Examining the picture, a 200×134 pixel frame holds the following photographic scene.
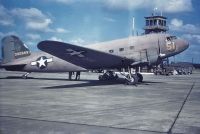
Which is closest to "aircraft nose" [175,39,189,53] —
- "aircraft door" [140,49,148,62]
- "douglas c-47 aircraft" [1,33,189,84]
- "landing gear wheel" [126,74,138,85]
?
"douglas c-47 aircraft" [1,33,189,84]

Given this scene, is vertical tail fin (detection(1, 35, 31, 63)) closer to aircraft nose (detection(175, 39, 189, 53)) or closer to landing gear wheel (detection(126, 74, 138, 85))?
landing gear wheel (detection(126, 74, 138, 85))

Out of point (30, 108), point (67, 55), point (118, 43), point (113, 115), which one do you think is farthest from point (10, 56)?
point (113, 115)

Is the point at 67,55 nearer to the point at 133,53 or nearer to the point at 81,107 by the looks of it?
the point at 133,53

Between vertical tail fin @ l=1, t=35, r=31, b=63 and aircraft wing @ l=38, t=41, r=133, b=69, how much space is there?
846cm

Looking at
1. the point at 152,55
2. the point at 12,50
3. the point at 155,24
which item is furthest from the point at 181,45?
the point at 155,24

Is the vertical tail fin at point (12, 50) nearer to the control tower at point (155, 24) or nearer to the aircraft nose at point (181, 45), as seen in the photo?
the aircraft nose at point (181, 45)

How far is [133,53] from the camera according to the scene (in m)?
21.5

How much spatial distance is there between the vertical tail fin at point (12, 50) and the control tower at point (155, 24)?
226ft

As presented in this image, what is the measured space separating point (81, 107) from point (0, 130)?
3.96 metres

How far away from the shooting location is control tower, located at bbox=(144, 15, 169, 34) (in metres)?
91.2

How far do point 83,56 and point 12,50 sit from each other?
11057mm

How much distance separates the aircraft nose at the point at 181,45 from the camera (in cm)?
2141

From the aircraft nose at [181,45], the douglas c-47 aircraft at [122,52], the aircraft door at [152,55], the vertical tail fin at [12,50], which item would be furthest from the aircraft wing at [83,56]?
the vertical tail fin at [12,50]

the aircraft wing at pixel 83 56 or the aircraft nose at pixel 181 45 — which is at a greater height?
the aircraft nose at pixel 181 45
